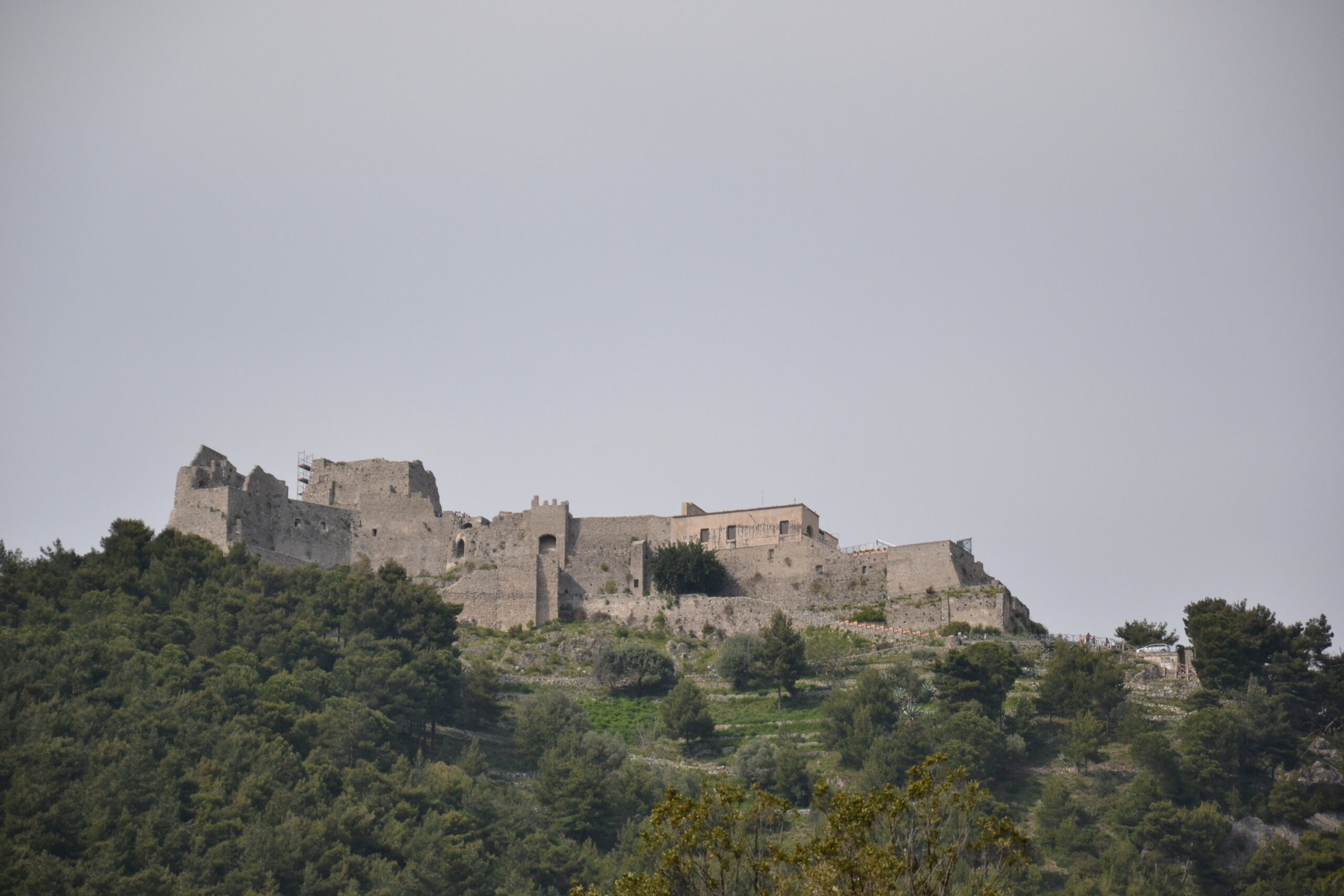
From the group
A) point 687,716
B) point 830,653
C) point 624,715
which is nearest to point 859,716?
point 687,716

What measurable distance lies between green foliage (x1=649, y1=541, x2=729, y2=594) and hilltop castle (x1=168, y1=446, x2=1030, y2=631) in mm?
805

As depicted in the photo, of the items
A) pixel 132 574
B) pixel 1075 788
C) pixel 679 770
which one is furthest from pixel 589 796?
pixel 132 574

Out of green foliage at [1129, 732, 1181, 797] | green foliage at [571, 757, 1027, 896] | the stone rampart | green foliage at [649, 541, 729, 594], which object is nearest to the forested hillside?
green foliage at [1129, 732, 1181, 797]

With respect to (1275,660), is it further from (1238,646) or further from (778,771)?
(778,771)

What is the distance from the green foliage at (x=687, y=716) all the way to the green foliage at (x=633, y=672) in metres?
3.96

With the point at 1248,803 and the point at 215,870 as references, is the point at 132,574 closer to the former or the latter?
the point at 215,870

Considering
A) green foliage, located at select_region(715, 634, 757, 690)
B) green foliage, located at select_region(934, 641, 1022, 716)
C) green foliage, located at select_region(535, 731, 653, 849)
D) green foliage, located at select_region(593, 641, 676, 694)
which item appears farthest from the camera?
green foliage, located at select_region(593, 641, 676, 694)

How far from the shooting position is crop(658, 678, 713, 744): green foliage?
5647 centimetres

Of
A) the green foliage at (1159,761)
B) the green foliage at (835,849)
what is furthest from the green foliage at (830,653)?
the green foliage at (835,849)

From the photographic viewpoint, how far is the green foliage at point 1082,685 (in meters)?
55.0

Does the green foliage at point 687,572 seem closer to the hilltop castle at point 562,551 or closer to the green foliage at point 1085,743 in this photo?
the hilltop castle at point 562,551

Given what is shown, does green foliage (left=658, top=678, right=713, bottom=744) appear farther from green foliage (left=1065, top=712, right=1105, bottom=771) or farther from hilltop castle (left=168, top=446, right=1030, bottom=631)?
green foliage (left=1065, top=712, right=1105, bottom=771)

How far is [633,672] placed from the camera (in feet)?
203

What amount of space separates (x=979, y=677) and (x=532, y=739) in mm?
16225
